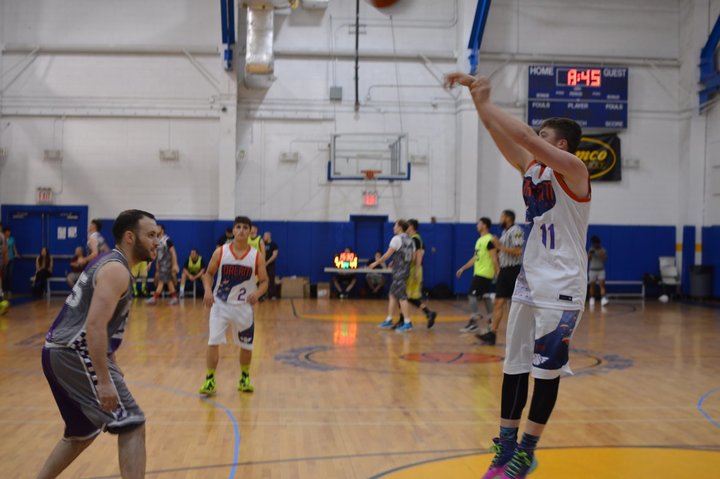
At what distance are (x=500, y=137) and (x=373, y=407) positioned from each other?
3.78 m

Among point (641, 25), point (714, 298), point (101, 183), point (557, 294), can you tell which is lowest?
point (714, 298)

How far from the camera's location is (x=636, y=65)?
20.8 meters

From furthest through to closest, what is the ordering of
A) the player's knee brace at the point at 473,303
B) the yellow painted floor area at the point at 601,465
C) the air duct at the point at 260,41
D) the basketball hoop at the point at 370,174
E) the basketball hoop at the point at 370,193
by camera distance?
the basketball hoop at the point at 370,193 → the basketball hoop at the point at 370,174 → the air duct at the point at 260,41 → the player's knee brace at the point at 473,303 → the yellow painted floor area at the point at 601,465

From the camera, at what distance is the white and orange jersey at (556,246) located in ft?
13.0

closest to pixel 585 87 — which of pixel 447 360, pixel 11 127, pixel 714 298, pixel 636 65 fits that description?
pixel 636 65

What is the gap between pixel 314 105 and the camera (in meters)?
20.2

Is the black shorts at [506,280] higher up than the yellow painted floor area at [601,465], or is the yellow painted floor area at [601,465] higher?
the black shorts at [506,280]

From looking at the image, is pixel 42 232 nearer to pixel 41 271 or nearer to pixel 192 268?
pixel 41 271

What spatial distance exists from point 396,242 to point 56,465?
909 cm

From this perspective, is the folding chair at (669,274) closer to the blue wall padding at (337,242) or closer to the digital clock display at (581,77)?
the blue wall padding at (337,242)

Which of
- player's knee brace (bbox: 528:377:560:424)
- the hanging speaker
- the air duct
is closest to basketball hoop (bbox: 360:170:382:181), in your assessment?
the air duct

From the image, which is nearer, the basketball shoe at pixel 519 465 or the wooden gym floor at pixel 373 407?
the basketball shoe at pixel 519 465

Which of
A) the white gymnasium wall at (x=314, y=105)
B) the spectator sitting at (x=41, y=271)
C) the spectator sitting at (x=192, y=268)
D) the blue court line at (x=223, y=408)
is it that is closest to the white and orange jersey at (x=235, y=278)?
the blue court line at (x=223, y=408)

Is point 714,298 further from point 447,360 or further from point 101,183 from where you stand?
point 101,183
